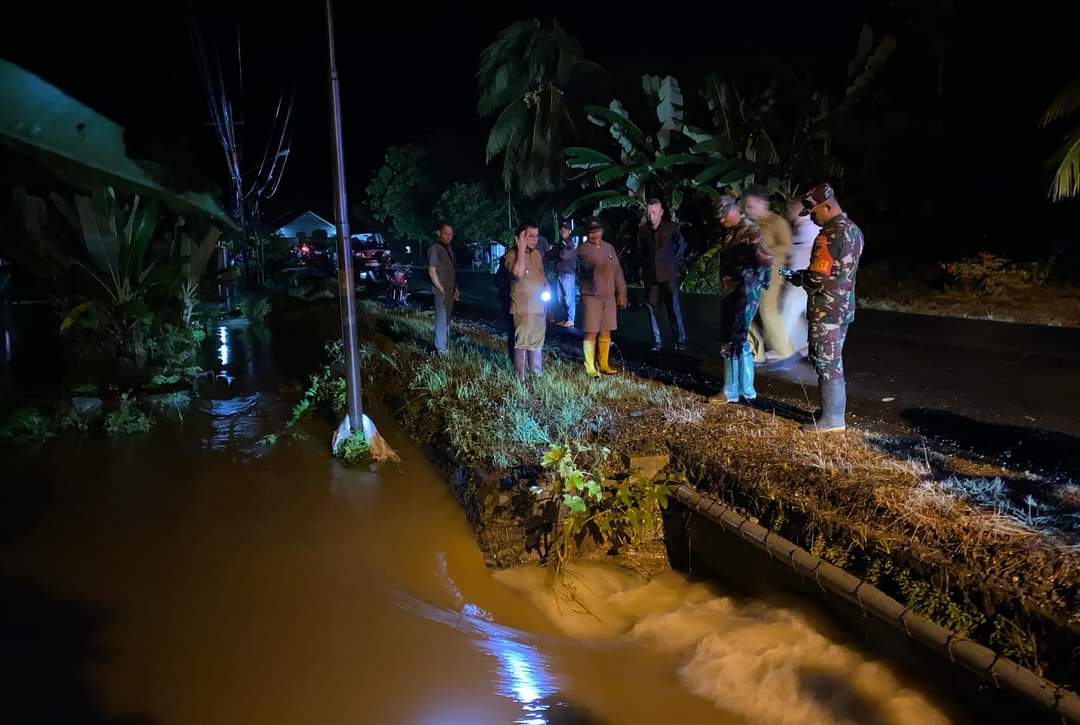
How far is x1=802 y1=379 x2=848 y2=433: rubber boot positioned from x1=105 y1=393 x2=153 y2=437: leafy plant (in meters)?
6.46

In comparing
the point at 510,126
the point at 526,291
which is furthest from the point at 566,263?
the point at 510,126

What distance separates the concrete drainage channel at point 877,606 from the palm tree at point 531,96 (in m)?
19.3

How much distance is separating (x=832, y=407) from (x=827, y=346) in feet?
1.45

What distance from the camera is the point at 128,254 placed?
1074 cm

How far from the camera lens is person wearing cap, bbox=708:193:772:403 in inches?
242

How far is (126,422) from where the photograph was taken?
811cm

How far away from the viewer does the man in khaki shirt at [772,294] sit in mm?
6617

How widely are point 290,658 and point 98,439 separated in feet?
16.4

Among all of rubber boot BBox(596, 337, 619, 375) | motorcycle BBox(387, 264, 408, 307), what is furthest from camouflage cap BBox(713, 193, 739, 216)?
motorcycle BBox(387, 264, 408, 307)

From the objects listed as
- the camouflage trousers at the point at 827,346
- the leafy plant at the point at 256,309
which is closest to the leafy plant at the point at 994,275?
the camouflage trousers at the point at 827,346

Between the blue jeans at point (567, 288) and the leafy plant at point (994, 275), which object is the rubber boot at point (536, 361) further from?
the leafy plant at point (994, 275)

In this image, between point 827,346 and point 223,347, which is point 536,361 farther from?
point 223,347

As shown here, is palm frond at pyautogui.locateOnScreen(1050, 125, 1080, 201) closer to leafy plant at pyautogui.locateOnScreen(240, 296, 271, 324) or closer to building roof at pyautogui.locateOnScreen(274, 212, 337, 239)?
leafy plant at pyautogui.locateOnScreen(240, 296, 271, 324)

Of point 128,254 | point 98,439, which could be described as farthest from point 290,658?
point 128,254
